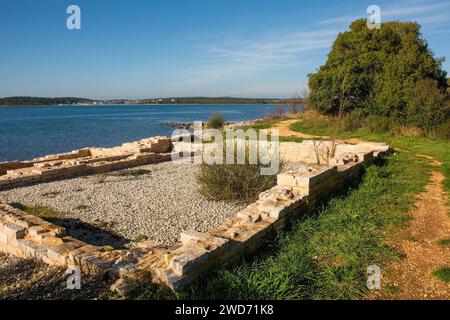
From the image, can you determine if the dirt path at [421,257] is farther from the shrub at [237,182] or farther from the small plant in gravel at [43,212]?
the small plant in gravel at [43,212]

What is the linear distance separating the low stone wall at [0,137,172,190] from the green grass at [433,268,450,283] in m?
10.5

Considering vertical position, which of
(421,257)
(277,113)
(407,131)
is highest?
(277,113)

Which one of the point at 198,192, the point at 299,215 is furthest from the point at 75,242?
the point at 198,192

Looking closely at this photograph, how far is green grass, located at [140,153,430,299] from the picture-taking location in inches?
144

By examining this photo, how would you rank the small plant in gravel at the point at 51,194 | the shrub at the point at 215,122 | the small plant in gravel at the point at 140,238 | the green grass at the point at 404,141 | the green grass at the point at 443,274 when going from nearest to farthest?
the green grass at the point at 443,274 < the small plant in gravel at the point at 140,238 < the small plant in gravel at the point at 51,194 < the green grass at the point at 404,141 < the shrub at the point at 215,122

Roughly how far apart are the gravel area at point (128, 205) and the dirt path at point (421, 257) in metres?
3.35

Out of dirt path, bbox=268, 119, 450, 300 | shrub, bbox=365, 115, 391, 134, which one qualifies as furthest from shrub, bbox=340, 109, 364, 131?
dirt path, bbox=268, 119, 450, 300

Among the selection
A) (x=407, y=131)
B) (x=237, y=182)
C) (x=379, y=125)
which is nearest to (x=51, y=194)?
(x=237, y=182)

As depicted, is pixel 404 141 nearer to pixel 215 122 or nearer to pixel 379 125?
pixel 379 125

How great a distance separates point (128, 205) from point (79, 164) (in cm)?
471

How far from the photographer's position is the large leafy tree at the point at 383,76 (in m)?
16.8

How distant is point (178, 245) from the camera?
480 centimetres

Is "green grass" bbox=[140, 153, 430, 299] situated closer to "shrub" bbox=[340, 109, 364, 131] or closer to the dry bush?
the dry bush

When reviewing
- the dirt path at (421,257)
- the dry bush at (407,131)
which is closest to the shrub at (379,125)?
the dry bush at (407,131)
